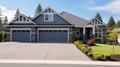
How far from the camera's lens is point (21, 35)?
4128 cm

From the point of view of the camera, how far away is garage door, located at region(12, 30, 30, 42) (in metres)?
41.2

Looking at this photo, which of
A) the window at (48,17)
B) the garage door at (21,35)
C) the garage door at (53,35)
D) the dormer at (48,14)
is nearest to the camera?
the garage door at (21,35)

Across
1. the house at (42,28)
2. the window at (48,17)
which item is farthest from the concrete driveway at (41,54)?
the window at (48,17)

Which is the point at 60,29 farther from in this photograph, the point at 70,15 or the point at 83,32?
the point at 70,15

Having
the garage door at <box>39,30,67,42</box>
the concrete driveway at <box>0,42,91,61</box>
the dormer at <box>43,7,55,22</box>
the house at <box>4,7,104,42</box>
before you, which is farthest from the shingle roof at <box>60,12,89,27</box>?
the concrete driveway at <box>0,42,91,61</box>

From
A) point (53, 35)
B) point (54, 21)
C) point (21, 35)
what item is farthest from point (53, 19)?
point (21, 35)

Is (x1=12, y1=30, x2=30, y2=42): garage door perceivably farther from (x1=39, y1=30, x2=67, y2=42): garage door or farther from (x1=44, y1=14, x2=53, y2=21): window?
(x1=44, y1=14, x2=53, y2=21): window

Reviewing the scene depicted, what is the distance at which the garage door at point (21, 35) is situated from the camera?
135 feet

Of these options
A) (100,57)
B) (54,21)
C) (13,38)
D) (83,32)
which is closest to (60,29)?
(54,21)

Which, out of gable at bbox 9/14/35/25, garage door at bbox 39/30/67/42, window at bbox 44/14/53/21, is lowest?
garage door at bbox 39/30/67/42

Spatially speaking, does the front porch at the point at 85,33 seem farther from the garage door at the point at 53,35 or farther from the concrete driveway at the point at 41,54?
the concrete driveway at the point at 41,54

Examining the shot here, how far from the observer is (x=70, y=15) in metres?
50.0

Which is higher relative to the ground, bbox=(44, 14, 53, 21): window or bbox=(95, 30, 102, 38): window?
bbox=(44, 14, 53, 21): window

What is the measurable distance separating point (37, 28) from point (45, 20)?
205 cm
